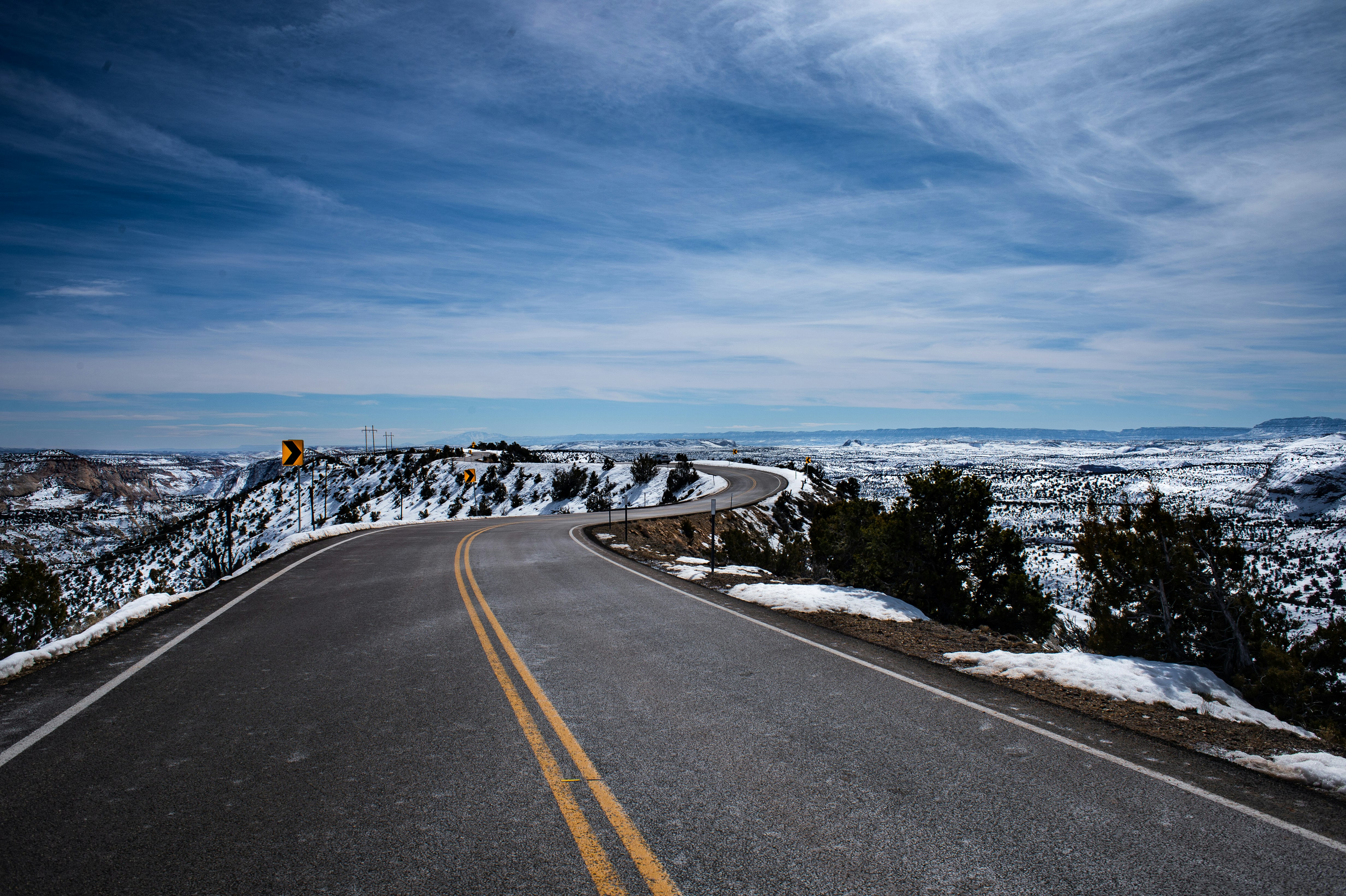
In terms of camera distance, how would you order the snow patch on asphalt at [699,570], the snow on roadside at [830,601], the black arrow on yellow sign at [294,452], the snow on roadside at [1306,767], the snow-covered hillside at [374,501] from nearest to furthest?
1. the snow on roadside at [1306,767]
2. the snow on roadside at [830,601]
3. the snow patch on asphalt at [699,570]
4. the black arrow on yellow sign at [294,452]
5. the snow-covered hillside at [374,501]

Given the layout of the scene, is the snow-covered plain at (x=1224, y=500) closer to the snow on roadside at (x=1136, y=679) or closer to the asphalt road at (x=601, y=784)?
the snow on roadside at (x=1136, y=679)

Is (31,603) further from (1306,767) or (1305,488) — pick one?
(1305,488)

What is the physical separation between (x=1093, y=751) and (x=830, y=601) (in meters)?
5.76

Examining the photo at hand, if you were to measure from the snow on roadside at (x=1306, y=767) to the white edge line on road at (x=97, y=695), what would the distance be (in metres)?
8.86

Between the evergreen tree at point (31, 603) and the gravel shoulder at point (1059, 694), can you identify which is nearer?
the gravel shoulder at point (1059, 694)

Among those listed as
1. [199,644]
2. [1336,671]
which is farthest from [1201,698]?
[199,644]

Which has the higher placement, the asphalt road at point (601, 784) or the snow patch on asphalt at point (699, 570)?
the asphalt road at point (601, 784)

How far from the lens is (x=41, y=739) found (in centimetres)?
484

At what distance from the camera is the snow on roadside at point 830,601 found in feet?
33.0

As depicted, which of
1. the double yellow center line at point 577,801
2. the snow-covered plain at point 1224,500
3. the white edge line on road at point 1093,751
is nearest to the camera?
the double yellow center line at point 577,801

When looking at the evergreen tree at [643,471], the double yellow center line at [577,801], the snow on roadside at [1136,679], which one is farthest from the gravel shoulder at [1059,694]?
the evergreen tree at [643,471]

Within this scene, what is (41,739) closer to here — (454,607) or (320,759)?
(320,759)

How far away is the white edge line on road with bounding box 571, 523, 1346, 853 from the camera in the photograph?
12.1 feet

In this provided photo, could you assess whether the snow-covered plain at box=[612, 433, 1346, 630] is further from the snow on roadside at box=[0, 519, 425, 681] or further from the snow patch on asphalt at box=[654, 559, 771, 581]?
the snow on roadside at box=[0, 519, 425, 681]
